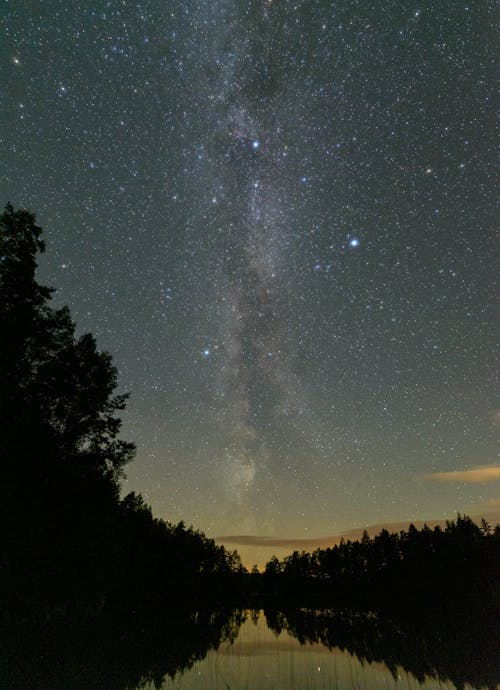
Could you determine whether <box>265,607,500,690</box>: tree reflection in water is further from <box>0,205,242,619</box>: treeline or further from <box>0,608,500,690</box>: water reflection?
<box>0,205,242,619</box>: treeline

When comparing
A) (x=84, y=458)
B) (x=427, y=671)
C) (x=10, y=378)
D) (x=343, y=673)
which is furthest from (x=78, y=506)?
(x=427, y=671)

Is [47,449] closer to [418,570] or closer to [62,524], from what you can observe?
[62,524]

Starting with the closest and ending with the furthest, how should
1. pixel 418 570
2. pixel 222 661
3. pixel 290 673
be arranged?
1. pixel 290 673
2. pixel 222 661
3. pixel 418 570

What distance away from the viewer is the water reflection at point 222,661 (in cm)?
1605

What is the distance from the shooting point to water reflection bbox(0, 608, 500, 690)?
16.0 m

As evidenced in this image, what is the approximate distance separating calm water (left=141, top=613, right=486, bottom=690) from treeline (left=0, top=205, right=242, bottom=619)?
8.64 meters

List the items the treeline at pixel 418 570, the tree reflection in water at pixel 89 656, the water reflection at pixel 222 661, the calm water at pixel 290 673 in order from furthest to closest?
the treeline at pixel 418 570 → the calm water at pixel 290 673 → the water reflection at pixel 222 661 → the tree reflection in water at pixel 89 656

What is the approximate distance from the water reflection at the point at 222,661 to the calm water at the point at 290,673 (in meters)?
0.04

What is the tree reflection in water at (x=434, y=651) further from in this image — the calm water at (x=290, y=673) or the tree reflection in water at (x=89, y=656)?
the tree reflection in water at (x=89, y=656)

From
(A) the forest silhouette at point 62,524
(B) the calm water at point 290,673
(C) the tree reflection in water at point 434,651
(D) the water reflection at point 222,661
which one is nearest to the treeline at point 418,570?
(C) the tree reflection in water at point 434,651

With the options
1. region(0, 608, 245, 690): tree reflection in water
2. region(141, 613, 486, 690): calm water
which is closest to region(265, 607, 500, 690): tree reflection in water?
region(141, 613, 486, 690): calm water

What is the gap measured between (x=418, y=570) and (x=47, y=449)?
95785 millimetres

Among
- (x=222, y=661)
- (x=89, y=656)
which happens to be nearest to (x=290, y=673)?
(x=222, y=661)

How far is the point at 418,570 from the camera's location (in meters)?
96.2
